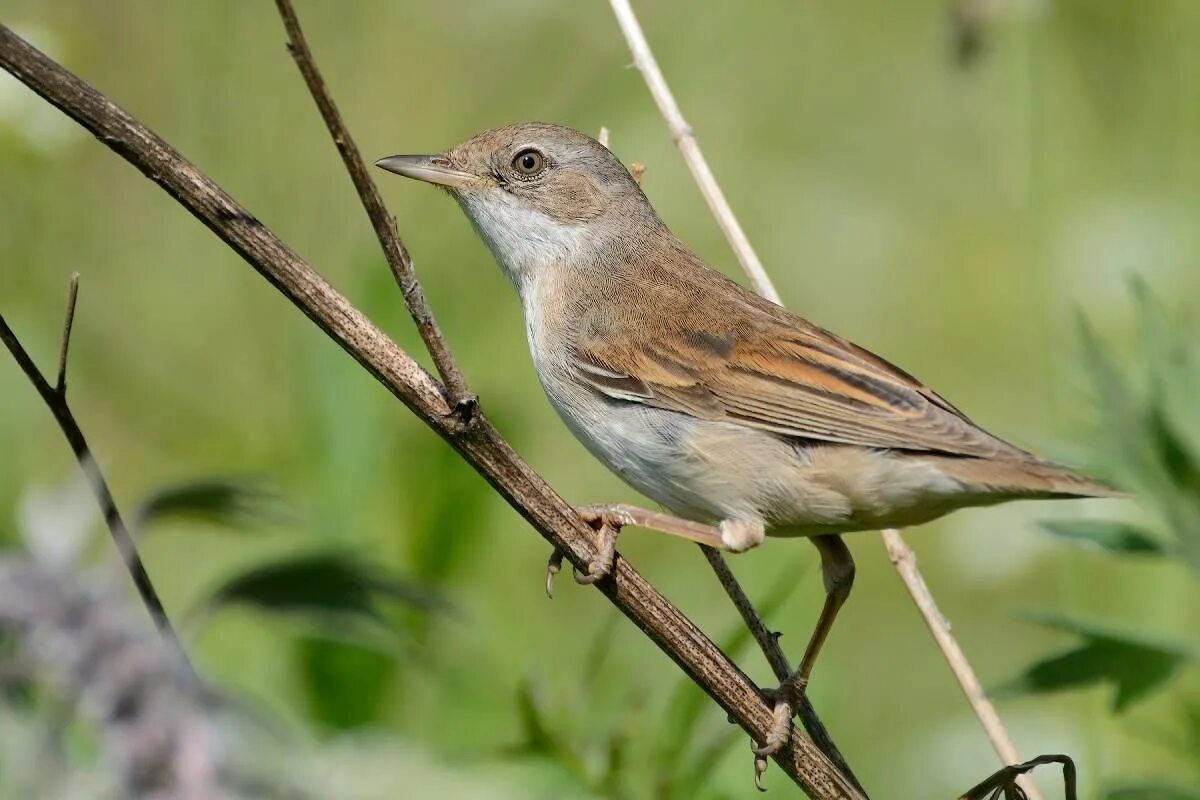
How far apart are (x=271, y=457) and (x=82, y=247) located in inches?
98.4

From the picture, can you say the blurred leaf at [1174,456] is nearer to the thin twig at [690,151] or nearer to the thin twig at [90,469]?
the thin twig at [690,151]

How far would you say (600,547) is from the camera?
7.73ft

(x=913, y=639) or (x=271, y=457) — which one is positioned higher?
(x=913, y=639)

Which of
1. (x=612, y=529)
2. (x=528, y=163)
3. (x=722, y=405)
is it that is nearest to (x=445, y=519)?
(x=722, y=405)

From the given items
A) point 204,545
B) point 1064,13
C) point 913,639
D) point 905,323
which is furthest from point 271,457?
point 1064,13

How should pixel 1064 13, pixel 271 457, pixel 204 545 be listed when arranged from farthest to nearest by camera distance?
1. pixel 1064 13
2. pixel 271 457
3. pixel 204 545

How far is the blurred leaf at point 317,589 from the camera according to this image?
196cm

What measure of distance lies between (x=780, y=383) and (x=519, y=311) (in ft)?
8.29

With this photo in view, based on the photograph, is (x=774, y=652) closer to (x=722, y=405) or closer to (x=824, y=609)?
(x=824, y=609)

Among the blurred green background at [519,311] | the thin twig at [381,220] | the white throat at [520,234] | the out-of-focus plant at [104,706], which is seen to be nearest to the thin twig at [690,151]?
the blurred green background at [519,311]

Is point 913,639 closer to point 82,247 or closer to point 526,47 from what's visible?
point 526,47

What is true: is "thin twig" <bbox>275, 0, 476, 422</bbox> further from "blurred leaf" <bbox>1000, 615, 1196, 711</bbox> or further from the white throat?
the white throat

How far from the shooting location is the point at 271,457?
380 cm

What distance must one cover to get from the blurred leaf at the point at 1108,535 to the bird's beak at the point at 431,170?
5.97 ft
